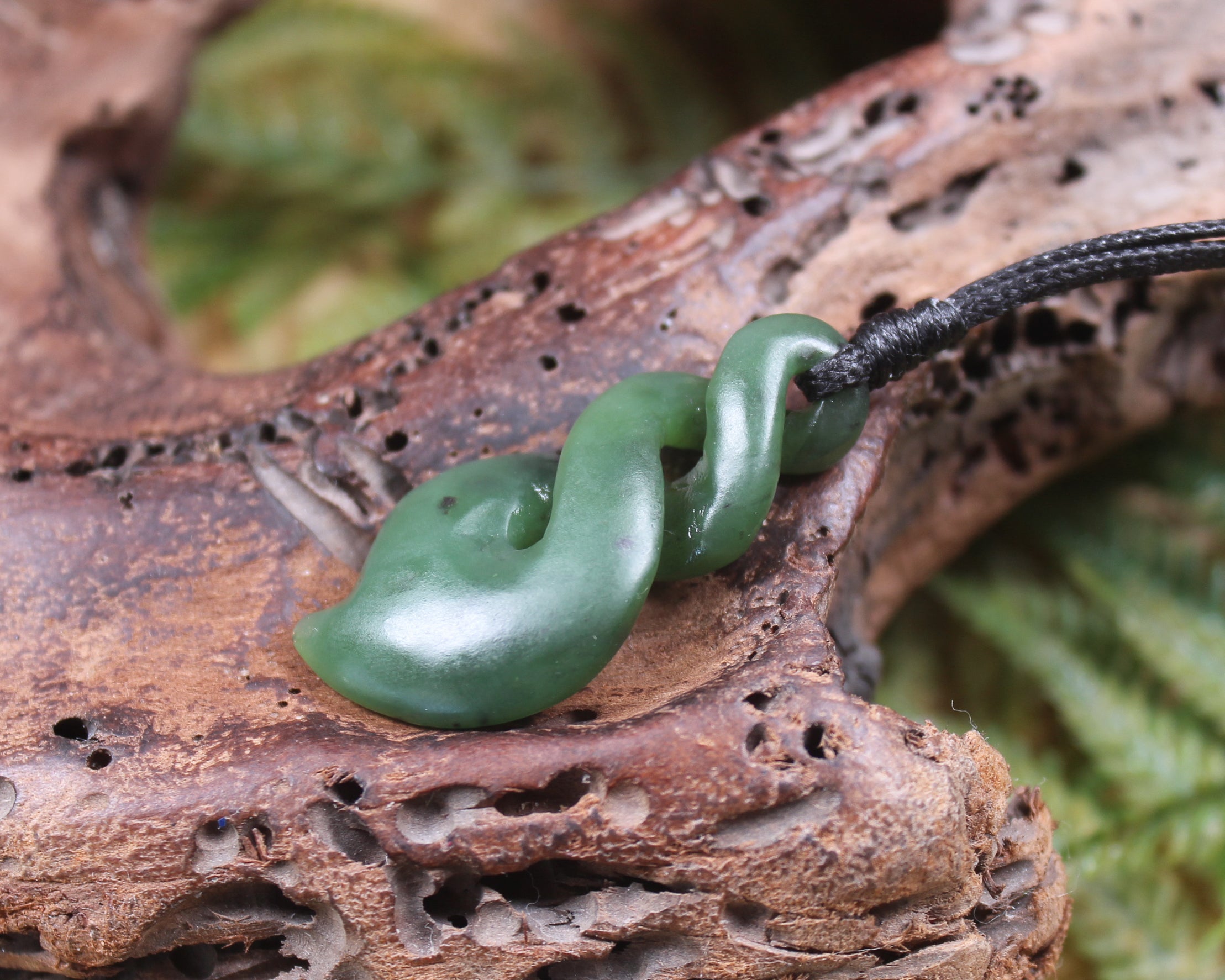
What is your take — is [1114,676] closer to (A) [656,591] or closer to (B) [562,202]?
(A) [656,591]

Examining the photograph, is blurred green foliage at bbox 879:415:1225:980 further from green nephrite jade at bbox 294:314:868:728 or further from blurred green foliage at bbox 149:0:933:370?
blurred green foliage at bbox 149:0:933:370

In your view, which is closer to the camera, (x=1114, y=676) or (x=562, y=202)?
(x=1114, y=676)

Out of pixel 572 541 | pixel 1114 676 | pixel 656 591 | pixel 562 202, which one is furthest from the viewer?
pixel 562 202

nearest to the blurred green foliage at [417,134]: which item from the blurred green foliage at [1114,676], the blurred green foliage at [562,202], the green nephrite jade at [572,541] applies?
the blurred green foliage at [562,202]

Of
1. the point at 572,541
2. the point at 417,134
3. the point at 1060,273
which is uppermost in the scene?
the point at 417,134

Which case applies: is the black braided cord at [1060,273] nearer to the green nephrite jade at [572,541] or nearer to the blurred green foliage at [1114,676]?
the green nephrite jade at [572,541]

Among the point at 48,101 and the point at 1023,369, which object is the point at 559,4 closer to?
the point at 48,101

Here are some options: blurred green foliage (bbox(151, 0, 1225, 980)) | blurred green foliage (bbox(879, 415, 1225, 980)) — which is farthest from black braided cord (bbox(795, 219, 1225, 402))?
blurred green foliage (bbox(151, 0, 1225, 980))

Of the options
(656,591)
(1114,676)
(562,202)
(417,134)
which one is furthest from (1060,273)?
(417,134)
